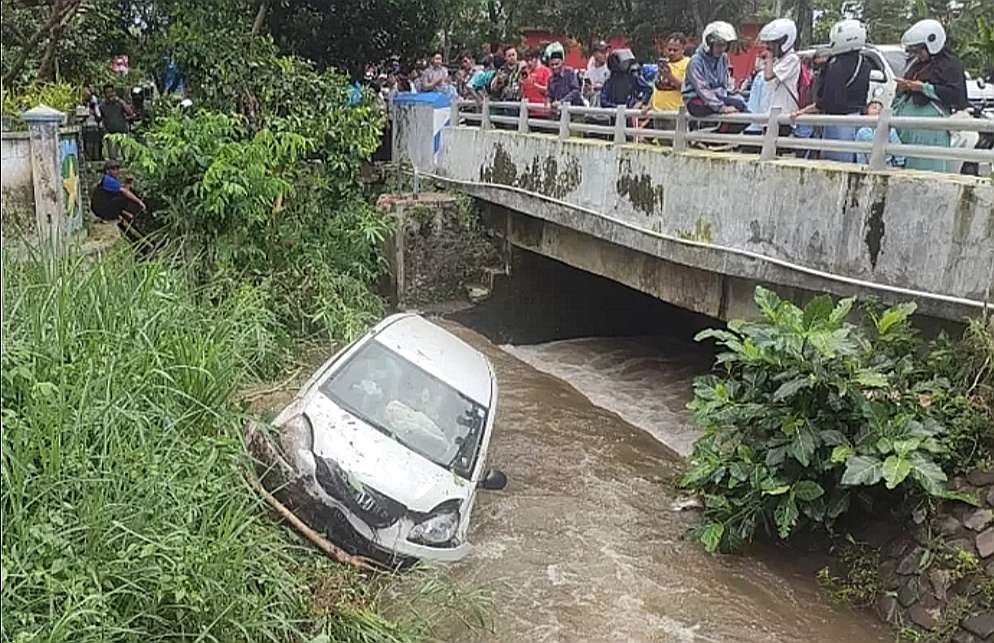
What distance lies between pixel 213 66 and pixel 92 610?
8.54m

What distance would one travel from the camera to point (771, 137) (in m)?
8.29

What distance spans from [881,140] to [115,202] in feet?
22.4

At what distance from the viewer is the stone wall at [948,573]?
546 cm

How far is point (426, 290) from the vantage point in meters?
14.9

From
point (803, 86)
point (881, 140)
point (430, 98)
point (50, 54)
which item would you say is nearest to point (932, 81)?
point (881, 140)

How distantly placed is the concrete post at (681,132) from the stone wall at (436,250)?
573 cm

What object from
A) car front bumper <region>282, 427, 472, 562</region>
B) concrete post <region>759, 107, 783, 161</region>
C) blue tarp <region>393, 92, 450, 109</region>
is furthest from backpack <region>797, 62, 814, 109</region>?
blue tarp <region>393, 92, 450, 109</region>

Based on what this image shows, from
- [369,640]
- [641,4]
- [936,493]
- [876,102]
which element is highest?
[641,4]

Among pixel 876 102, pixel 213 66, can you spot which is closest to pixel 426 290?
pixel 213 66

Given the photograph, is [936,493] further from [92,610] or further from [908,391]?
[92,610]

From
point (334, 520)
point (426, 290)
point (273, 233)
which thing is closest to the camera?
point (334, 520)

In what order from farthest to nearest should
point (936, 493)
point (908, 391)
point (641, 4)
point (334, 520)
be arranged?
point (641, 4), point (908, 391), point (936, 493), point (334, 520)

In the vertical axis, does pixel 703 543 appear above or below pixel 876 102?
below

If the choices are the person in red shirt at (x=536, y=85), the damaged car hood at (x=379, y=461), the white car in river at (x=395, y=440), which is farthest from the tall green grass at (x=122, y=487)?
the person in red shirt at (x=536, y=85)
